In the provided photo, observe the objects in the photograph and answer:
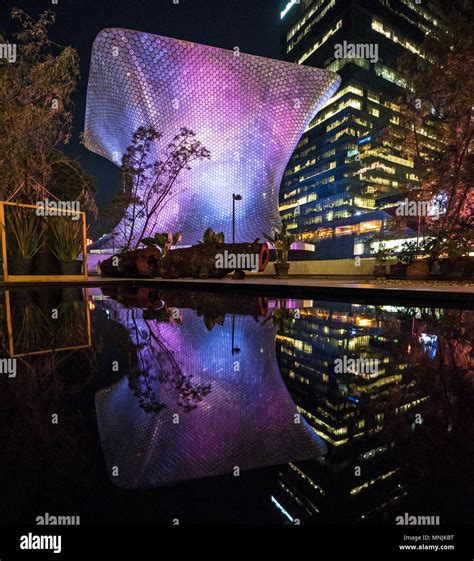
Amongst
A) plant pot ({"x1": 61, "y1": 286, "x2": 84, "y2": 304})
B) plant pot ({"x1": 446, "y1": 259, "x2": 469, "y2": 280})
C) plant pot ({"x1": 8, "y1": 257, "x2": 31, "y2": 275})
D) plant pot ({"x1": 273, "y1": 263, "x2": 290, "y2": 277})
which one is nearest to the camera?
plant pot ({"x1": 61, "y1": 286, "x2": 84, "y2": 304})

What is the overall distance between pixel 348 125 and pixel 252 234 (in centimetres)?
4836

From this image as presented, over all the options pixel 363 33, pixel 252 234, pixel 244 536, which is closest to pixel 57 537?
pixel 244 536

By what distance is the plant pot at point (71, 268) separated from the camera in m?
9.27

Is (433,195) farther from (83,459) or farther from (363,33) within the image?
(363,33)

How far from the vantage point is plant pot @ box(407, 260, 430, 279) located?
9.97 metres

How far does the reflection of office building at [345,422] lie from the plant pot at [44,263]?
8684 mm

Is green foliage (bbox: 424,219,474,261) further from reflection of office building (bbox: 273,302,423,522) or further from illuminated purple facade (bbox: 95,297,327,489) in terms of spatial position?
illuminated purple facade (bbox: 95,297,327,489)

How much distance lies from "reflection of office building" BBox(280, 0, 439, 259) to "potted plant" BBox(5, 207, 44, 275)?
56.2 meters

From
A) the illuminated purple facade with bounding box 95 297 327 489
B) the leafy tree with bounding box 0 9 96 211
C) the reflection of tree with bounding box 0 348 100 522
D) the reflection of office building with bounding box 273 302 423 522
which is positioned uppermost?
the leafy tree with bounding box 0 9 96 211

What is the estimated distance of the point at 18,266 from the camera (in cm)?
845

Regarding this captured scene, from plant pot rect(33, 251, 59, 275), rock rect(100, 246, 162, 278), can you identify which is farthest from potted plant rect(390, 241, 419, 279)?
plant pot rect(33, 251, 59, 275)

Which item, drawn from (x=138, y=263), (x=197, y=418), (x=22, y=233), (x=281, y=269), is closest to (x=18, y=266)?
(x=22, y=233)

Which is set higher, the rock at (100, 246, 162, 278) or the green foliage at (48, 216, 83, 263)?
the green foliage at (48, 216, 83, 263)

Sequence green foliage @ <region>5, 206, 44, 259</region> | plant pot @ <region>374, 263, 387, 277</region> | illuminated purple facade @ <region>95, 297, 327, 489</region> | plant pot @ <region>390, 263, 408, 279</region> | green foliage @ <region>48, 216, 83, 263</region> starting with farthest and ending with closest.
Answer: plant pot @ <region>374, 263, 387, 277</region>, plant pot @ <region>390, 263, 408, 279</region>, green foliage @ <region>48, 216, 83, 263</region>, green foliage @ <region>5, 206, 44, 259</region>, illuminated purple facade @ <region>95, 297, 327, 489</region>
